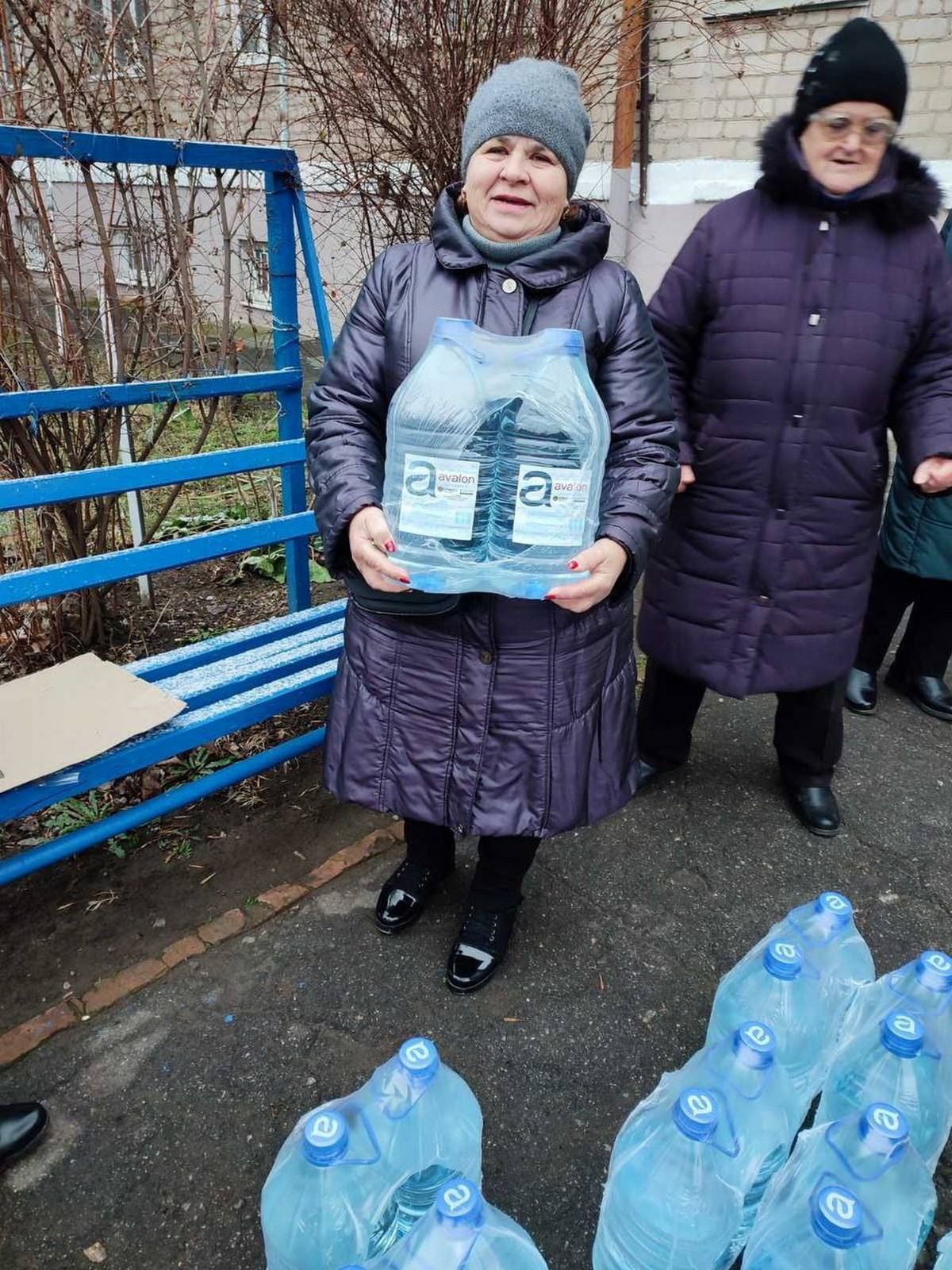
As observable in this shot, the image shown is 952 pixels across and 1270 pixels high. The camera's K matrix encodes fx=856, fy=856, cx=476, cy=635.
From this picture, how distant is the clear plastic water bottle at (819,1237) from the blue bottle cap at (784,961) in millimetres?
382

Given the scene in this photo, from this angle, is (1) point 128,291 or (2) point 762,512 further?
(1) point 128,291

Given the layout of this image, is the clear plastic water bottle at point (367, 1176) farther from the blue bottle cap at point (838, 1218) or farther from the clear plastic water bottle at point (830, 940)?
the clear plastic water bottle at point (830, 940)

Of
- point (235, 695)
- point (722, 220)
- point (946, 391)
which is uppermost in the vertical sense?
point (722, 220)

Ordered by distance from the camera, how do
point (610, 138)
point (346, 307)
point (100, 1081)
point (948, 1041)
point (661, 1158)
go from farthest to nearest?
point (610, 138), point (346, 307), point (100, 1081), point (948, 1041), point (661, 1158)

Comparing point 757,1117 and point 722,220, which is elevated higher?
point 722,220

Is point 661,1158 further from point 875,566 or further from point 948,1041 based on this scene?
point 875,566

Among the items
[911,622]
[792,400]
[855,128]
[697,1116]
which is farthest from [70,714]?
[911,622]

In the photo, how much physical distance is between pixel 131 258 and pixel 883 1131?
3516mm

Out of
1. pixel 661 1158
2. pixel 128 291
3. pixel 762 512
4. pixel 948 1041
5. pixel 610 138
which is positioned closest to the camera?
pixel 661 1158

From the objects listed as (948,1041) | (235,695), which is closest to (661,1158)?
(948,1041)

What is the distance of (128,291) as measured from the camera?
10.9ft

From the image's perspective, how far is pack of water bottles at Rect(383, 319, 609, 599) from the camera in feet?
5.20

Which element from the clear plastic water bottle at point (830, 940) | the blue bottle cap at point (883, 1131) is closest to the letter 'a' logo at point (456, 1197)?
the blue bottle cap at point (883, 1131)

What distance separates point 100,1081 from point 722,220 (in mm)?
2654
